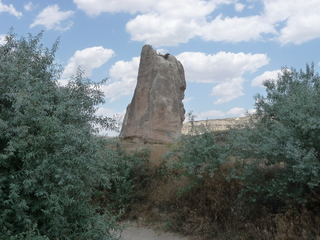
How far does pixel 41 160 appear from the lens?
467 centimetres

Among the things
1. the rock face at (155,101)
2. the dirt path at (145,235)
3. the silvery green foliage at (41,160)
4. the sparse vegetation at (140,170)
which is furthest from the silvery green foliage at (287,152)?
the rock face at (155,101)

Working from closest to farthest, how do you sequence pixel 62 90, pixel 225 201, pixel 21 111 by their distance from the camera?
1. pixel 21 111
2. pixel 62 90
3. pixel 225 201

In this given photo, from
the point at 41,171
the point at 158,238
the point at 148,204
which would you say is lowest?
the point at 158,238

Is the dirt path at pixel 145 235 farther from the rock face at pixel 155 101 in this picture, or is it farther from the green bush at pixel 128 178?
the rock face at pixel 155 101

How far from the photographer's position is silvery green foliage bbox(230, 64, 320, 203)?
6.73m

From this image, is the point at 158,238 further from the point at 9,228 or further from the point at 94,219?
the point at 9,228

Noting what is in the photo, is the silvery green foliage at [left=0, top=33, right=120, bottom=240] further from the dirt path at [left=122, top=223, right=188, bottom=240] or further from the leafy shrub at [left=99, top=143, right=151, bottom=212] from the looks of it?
the leafy shrub at [left=99, top=143, right=151, bottom=212]

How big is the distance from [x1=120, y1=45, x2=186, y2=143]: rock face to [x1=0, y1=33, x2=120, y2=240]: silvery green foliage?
13.0 meters

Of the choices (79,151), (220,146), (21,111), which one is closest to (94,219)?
(79,151)

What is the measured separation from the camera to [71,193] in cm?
539

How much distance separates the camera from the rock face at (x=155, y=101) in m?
18.8

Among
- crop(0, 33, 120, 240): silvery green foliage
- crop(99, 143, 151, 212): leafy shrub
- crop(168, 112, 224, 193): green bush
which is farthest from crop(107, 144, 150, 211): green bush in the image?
crop(0, 33, 120, 240): silvery green foliage

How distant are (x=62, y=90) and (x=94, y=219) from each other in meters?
2.19

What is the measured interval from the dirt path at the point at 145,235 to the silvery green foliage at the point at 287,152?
2.55m
